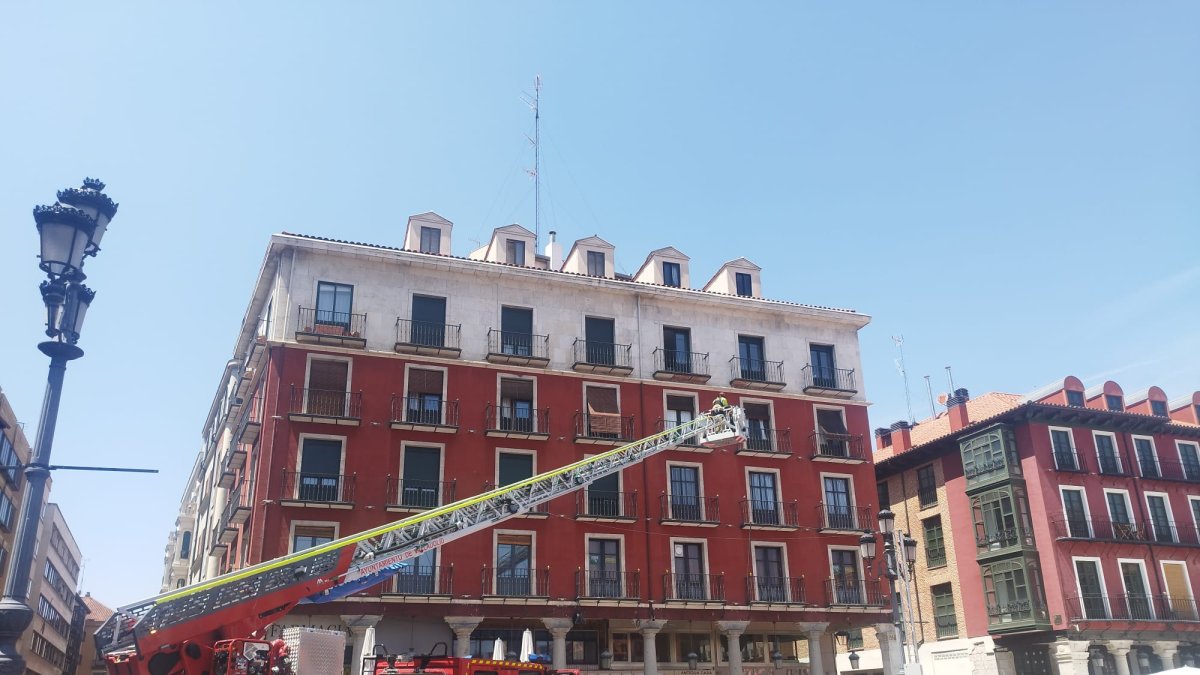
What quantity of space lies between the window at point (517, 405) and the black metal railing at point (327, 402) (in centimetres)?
543

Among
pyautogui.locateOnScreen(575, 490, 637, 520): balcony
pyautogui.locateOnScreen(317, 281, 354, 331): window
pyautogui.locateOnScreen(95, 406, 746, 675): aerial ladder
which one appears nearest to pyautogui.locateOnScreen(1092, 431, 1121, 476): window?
pyautogui.locateOnScreen(575, 490, 637, 520): balcony

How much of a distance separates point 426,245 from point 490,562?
13032 mm

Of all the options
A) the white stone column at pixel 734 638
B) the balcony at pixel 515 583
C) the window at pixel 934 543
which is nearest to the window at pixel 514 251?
the balcony at pixel 515 583

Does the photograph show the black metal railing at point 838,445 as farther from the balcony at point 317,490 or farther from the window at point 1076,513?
the balcony at point 317,490

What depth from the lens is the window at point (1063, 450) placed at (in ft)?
143

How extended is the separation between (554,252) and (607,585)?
16250 mm

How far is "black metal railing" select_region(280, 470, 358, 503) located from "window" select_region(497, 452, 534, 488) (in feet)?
17.5

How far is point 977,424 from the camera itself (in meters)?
44.5

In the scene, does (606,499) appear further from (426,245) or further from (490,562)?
(426,245)

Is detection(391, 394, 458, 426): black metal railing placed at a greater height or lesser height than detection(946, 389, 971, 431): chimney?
lesser

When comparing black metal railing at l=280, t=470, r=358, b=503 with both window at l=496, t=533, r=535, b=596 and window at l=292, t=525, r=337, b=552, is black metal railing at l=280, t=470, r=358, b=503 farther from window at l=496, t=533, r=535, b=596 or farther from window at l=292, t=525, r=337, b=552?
window at l=496, t=533, r=535, b=596

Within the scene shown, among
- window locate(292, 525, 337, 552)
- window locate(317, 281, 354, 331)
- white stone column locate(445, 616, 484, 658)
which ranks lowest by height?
white stone column locate(445, 616, 484, 658)

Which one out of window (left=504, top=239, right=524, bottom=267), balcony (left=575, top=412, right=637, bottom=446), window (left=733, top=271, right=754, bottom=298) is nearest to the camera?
balcony (left=575, top=412, right=637, bottom=446)

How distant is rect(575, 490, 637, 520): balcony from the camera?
34.9 metres
